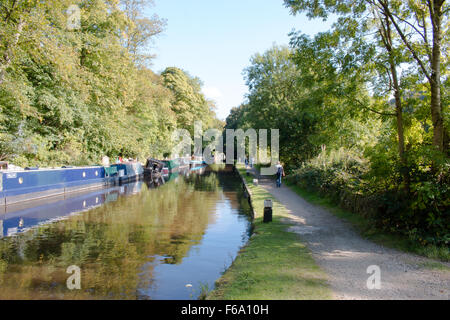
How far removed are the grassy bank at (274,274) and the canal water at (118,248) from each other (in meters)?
0.63

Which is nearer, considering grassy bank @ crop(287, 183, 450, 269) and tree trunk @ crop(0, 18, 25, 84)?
grassy bank @ crop(287, 183, 450, 269)

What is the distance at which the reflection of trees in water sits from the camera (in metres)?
5.94

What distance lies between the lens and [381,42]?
28.7 ft

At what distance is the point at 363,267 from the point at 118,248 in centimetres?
546

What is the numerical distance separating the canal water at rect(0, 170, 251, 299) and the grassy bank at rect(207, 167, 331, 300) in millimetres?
628

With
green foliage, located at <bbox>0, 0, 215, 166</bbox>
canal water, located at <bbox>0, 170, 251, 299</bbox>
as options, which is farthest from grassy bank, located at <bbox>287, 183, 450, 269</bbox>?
green foliage, located at <bbox>0, 0, 215, 166</bbox>

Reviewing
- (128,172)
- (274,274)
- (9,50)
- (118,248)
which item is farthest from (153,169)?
(274,274)

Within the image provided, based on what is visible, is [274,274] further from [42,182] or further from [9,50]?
[42,182]

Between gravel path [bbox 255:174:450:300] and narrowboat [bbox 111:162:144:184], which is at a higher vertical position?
narrowboat [bbox 111:162:144:184]

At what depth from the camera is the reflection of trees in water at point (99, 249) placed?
5.94 metres

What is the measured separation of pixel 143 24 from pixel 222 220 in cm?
2558

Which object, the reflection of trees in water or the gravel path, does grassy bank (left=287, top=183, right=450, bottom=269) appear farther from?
the reflection of trees in water
